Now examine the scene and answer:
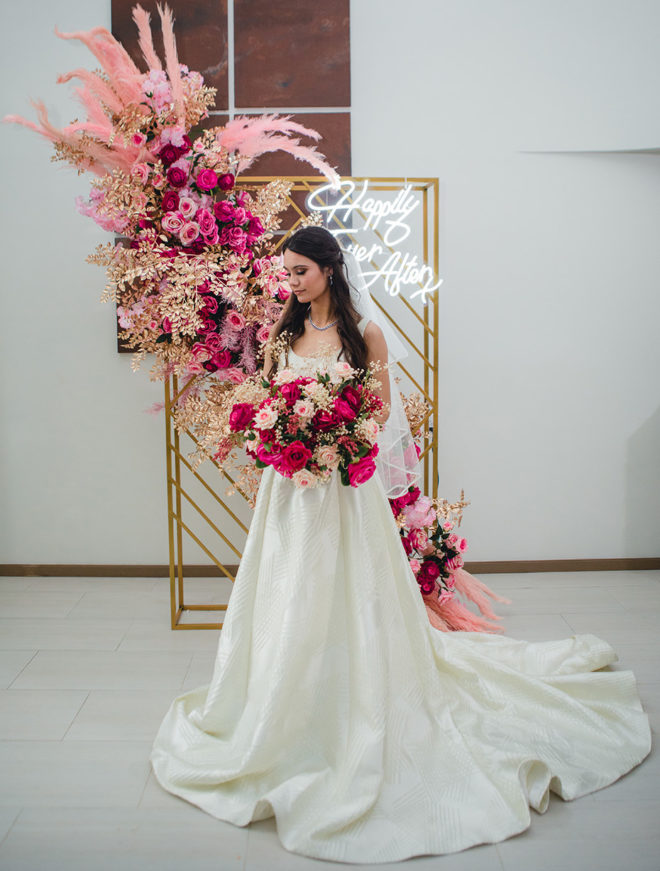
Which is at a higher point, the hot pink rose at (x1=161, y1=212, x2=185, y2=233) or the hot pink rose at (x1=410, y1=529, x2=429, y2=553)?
the hot pink rose at (x1=161, y1=212, x2=185, y2=233)

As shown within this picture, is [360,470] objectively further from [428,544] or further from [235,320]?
[428,544]

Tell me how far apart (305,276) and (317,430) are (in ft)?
2.11

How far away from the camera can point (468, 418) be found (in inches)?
166

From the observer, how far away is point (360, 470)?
229cm

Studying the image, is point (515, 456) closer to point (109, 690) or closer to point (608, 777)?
point (608, 777)

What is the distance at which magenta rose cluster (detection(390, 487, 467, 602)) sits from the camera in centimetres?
348

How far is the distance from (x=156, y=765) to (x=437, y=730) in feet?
2.85

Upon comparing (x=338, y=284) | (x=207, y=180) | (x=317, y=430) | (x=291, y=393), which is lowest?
(x=317, y=430)

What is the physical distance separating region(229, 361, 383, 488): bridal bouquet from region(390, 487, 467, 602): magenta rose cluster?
1197mm

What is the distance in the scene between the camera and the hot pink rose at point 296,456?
2.25 metres

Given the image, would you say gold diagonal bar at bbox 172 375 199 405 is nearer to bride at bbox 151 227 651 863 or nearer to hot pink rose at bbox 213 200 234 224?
hot pink rose at bbox 213 200 234 224

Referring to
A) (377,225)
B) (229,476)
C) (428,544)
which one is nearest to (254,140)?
(377,225)

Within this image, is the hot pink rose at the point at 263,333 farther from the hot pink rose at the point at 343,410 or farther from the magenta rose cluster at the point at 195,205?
the hot pink rose at the point at 343,410

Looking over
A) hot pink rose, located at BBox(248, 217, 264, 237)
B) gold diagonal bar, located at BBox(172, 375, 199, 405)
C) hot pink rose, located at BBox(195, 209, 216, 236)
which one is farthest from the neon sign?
gold diagonal bar, located at BBox(172, 375, 199, 405)
